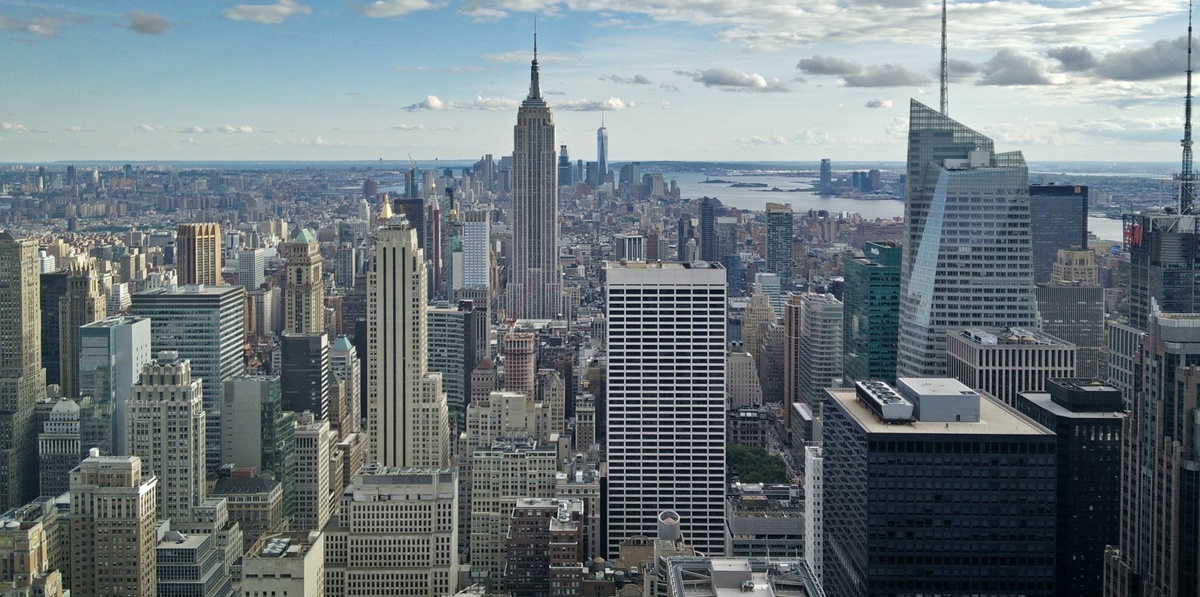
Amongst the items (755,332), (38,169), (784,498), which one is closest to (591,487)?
(784,498)

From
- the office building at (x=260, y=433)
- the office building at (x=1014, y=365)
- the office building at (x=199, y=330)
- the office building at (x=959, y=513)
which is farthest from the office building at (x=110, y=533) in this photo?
the office building at (x=1014, y=365)

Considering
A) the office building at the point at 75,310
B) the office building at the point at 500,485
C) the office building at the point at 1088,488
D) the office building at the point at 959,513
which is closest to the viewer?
the office building at the point at 959,513

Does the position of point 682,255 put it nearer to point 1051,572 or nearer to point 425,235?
point 425,235

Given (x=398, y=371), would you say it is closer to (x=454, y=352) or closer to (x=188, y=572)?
(x=454, y=352)

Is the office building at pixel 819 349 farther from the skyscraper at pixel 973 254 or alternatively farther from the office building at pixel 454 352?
the office building at pixel 454 352

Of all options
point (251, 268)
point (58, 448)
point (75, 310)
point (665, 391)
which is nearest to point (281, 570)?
point (58, 448)

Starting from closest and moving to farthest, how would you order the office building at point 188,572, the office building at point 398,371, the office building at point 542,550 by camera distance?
the office building at point 188,572 < the office building at point 542,550 < the office building at point 398,371
